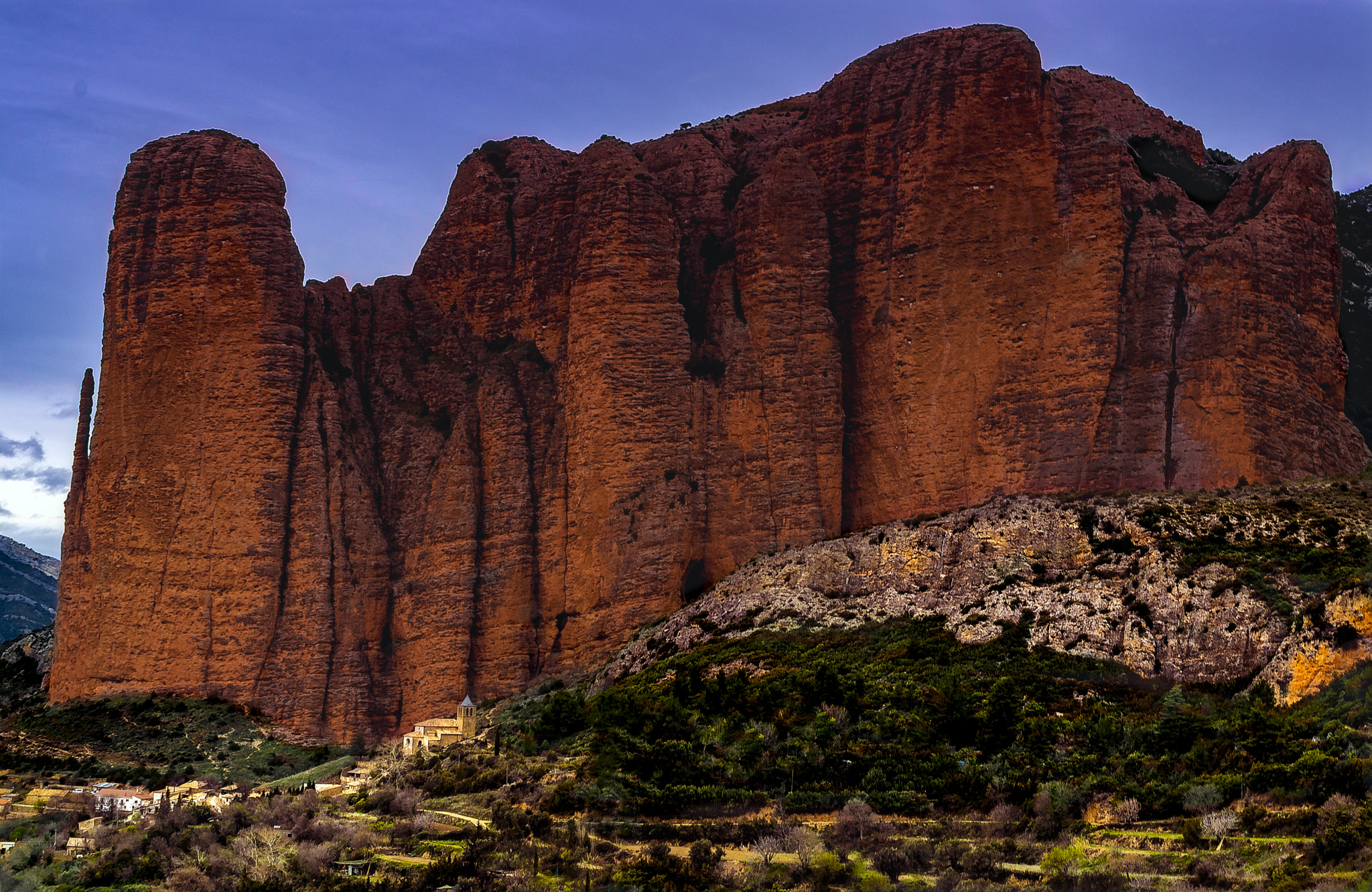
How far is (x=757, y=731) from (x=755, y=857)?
367 inches

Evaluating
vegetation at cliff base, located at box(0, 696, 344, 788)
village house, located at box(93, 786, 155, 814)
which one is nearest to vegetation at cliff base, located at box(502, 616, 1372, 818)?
village house, located at box(93, 786, 155, 814)

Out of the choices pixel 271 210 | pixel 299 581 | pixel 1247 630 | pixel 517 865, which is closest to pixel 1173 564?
pixel 1247 630

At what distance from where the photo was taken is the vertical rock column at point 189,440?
61.8 metres

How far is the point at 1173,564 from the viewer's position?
4444 cm

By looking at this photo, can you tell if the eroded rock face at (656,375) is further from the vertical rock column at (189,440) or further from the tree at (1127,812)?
the tree at (1127,812)

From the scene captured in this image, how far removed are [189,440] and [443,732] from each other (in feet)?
59.9

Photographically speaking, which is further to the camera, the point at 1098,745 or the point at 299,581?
the point at 299,581

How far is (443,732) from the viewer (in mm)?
54219

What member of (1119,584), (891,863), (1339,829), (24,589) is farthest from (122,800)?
(24,589)

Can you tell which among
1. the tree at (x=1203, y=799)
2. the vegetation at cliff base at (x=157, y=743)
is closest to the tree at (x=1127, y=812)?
the tree at (x=1203, y=799)

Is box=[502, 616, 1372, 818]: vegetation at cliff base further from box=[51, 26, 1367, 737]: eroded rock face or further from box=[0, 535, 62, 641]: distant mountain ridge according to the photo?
box=[0, 535, 62, 641]: distant mountain ridge

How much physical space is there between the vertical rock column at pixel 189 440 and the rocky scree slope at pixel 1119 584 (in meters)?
17.9

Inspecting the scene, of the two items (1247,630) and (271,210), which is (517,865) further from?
(271,210)

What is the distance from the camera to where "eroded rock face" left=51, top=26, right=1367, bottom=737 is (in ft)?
183
